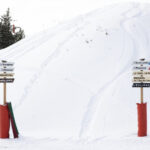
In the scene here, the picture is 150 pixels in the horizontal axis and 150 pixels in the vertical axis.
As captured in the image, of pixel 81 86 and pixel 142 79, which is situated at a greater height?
pixel 142 79

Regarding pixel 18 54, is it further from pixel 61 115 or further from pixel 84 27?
pixel 61 115

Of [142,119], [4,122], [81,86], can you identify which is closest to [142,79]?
[142,119]

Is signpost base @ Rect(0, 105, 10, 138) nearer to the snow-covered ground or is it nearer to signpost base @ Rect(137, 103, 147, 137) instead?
the snow-covered ground

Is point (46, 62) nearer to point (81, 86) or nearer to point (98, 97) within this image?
point (81, 86)

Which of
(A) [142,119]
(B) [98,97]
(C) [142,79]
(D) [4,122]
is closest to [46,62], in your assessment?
(B) [98,97]

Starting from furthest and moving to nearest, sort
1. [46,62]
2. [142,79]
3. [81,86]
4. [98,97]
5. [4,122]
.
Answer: [46,62] < [81,86] < [98,97] < [142,79] < [4,122]

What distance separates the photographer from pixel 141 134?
7180 mm

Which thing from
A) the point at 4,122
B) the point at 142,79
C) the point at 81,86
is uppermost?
the point at 142,79

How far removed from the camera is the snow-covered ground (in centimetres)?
749

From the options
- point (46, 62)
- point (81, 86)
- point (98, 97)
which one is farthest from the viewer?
point (46, 62)

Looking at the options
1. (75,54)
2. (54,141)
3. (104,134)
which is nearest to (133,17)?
(75,54)

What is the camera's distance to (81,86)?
1098 centimetres

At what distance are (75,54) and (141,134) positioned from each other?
640 centimetres

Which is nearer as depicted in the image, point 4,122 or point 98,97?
point 4,122
